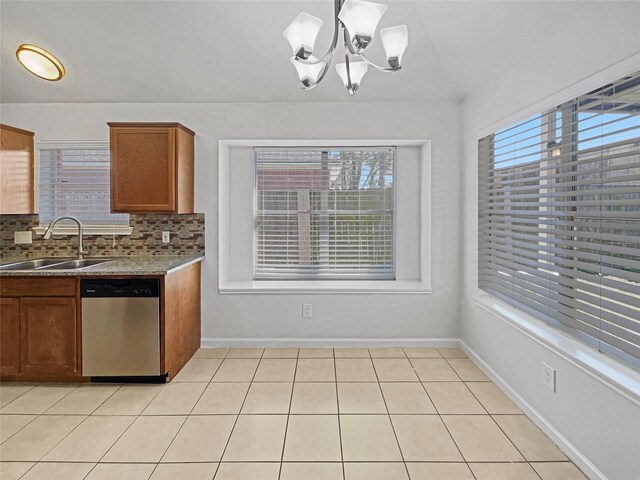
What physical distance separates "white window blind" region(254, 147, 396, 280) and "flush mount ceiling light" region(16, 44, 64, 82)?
1.87 m

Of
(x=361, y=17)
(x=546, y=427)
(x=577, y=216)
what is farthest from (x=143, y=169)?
(x=546, y=427)

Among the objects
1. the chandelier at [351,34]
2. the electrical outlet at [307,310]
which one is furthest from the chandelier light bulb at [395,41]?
the electrical outlet at [307,310]

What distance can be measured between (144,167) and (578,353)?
3.24 m

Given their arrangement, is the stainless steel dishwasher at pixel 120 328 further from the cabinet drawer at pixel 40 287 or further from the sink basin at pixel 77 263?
the sink basin at pixel 77 263

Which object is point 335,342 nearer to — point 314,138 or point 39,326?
point 314,138

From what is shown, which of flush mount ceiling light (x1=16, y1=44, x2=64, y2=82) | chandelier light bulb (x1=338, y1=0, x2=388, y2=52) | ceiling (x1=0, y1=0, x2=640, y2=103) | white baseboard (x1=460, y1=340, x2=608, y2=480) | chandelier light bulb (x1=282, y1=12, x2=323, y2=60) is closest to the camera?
chandelier light bulb (x1=338, y1=0, x2=388, y2=52)

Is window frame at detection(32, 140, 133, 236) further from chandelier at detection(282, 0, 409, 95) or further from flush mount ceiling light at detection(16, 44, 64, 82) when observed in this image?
chandelier at detection(282, 0, 409, 95)

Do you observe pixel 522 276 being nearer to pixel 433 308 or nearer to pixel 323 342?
pixel 433 308

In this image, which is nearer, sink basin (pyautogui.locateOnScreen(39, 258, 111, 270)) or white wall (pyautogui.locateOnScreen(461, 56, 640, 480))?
white wall (pyautogui.locateOnScreen(461, 56, 640, 480))

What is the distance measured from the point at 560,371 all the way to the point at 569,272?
54 centimetres

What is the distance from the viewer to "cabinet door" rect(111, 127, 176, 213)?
127 inches

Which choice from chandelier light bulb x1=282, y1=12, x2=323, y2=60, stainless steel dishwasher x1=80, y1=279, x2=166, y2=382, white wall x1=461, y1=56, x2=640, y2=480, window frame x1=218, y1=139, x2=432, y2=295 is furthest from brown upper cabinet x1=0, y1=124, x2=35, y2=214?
white wall x1=461, y1=56, x2=640, y2=480

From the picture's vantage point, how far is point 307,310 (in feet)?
12.0

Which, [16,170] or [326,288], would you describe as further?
[326,288]
